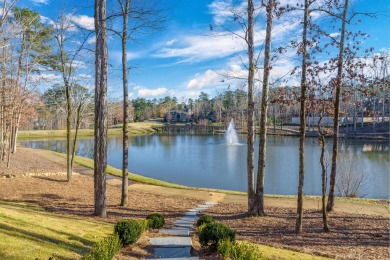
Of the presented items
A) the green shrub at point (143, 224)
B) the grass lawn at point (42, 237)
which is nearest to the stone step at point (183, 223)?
the green shrub at point (143, 224)

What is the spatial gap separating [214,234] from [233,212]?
528 cm

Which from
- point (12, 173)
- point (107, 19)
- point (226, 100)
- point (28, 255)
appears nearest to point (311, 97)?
point (107, 19)

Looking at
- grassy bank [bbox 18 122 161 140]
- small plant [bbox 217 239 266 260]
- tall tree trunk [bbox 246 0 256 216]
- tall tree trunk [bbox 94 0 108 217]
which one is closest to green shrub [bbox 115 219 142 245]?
small plant [bbox 217 239 266 260]

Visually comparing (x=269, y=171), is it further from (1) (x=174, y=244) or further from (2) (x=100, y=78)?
(1) (x=174, y=244)

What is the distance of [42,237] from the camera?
6.02 m

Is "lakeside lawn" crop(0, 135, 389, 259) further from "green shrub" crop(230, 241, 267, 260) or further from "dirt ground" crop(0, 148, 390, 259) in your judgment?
"green shrub" crop(230, 241, 267, 260)

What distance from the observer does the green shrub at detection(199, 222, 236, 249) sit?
661 cm

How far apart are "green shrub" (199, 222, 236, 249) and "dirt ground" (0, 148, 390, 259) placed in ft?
0.92

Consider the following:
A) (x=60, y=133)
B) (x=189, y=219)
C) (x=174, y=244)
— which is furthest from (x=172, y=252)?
(x=60, y=133)

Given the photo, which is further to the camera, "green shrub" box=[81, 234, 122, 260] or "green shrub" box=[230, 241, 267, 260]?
"green shrub" box=[230, 241, 267, 260]

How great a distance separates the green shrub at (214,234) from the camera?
6605mm

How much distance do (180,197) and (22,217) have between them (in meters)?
8.41

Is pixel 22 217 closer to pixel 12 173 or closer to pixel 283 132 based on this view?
pixel 12 173

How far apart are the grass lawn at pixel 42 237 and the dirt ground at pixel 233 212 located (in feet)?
3.16
